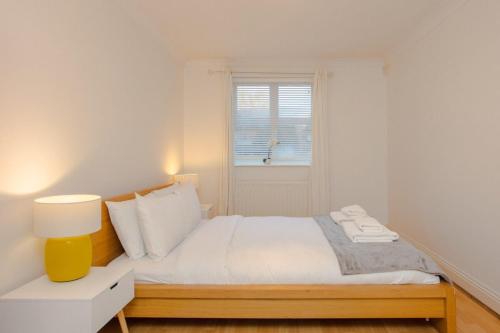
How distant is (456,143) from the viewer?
8.81 ft

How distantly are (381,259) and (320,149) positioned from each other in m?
2.45

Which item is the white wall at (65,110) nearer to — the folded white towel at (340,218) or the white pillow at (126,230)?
the white pillow at (126,230)

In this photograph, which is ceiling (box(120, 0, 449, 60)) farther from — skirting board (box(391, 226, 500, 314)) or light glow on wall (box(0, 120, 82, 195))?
skirting board (box(391, 226, 500, 314))

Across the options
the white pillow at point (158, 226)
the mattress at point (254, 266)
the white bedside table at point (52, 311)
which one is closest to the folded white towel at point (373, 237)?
the mattress at point (254, 266)

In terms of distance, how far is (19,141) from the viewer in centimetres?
154

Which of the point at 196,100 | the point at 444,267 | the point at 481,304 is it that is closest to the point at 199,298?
the point at 481,304

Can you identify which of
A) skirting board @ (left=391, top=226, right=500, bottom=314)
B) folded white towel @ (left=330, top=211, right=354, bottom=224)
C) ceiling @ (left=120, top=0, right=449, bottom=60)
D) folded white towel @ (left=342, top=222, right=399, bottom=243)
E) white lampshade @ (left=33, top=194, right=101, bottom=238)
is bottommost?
skirting board @ (left=391, top=226, right=500, bottom=314)

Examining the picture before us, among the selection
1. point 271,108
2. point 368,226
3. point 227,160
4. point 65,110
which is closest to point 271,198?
point 227,160

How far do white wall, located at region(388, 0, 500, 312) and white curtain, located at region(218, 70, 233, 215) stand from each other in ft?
7.62

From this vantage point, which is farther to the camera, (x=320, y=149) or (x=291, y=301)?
(x=320, y=149)

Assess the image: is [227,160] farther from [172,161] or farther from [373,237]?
[373,237]

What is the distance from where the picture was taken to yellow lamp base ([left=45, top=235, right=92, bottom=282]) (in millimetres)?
1527

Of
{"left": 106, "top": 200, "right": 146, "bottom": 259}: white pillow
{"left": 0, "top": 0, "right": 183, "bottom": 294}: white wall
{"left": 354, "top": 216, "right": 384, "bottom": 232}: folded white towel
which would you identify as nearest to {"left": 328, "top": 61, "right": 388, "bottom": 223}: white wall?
{"left": 354, "top": 216, "right": 384, "bottom": 232}: folded white towel

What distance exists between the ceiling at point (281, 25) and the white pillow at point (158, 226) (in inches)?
72.4
